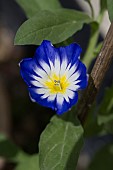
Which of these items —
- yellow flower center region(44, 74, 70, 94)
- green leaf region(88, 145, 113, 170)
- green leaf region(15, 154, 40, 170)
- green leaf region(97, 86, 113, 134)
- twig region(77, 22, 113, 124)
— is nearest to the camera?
twig region(77, 22, 113, 124)

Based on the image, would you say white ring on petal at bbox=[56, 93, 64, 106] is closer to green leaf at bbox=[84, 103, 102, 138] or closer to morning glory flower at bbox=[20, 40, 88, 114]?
morning glory flower at bbox=[20, 40, 88, 114]

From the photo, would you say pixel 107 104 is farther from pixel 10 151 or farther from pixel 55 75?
pixel 10 151

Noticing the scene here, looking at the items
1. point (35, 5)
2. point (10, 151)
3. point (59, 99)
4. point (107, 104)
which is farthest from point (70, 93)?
point (10, 151)

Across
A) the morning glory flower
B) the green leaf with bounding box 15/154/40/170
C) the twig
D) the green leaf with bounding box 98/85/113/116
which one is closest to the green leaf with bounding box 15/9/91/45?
the morning glory flower

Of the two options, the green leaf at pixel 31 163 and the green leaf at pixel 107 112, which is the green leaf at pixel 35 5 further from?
the green leaf at pixel 31 163

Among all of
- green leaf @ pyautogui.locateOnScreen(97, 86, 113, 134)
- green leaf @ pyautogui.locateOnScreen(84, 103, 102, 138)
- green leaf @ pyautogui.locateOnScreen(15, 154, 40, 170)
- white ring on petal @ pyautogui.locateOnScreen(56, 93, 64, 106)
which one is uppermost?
white ring on petal @ pyautogui.locateOnScreen(56, 93, 64, 106)

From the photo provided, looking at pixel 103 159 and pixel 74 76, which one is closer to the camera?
pixel 74 76
